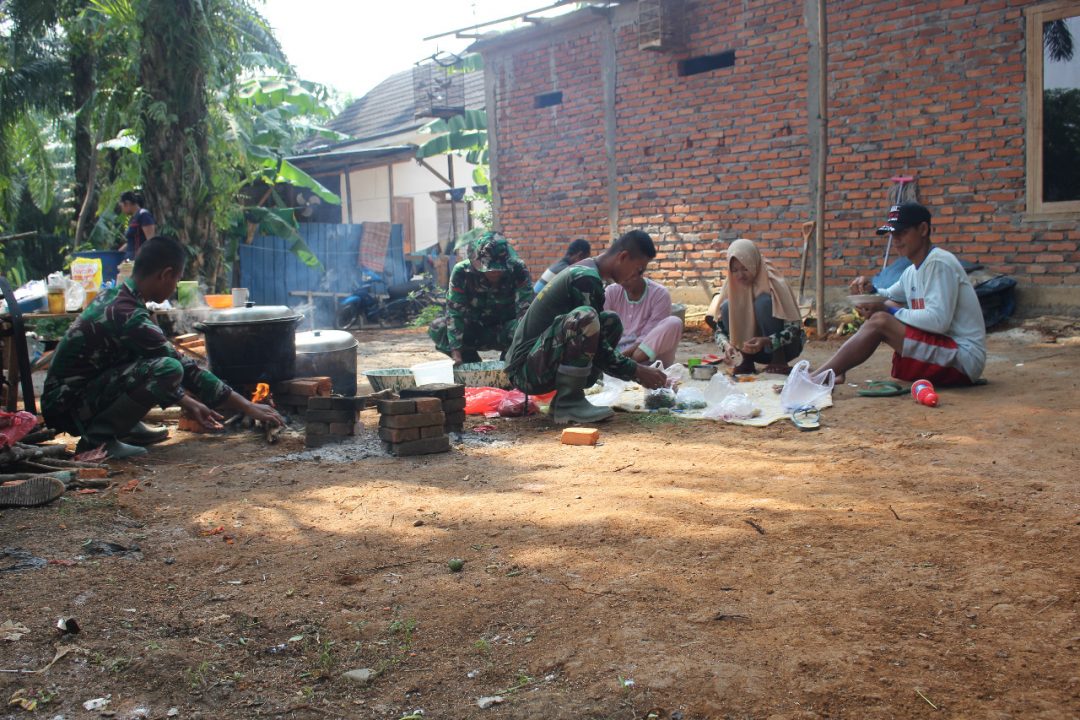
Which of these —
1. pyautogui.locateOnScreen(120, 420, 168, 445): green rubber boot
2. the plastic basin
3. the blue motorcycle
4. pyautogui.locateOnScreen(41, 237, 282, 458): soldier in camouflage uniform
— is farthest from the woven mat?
the blue motorcycle

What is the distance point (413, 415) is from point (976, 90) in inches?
285

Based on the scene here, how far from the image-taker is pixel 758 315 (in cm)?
689

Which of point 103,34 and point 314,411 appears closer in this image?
point 314,411

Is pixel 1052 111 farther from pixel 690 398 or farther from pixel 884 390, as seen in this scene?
pixel 690 398

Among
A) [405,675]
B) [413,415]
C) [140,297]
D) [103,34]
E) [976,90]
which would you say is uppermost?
[103,34]

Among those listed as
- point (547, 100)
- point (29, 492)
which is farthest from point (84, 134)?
point (29, 492)

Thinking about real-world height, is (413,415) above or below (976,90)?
below

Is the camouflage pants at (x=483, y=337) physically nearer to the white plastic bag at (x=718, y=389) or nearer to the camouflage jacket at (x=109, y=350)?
the white plastic bag at (x=718, y=389)

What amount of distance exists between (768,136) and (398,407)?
733 cm

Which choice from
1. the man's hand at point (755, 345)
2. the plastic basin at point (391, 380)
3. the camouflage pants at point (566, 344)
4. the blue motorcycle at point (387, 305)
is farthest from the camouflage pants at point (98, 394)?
the blue motorcycle at point (387, 305)

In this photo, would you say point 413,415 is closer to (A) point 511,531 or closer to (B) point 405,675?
(A) point 511,531

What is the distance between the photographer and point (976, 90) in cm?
895

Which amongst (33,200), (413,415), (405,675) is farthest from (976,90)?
(33,200)

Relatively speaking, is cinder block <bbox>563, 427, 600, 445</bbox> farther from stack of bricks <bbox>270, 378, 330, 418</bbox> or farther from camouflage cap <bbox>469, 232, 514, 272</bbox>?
camouflage cap <bbox>469, 232, 514, 272</bbox>
